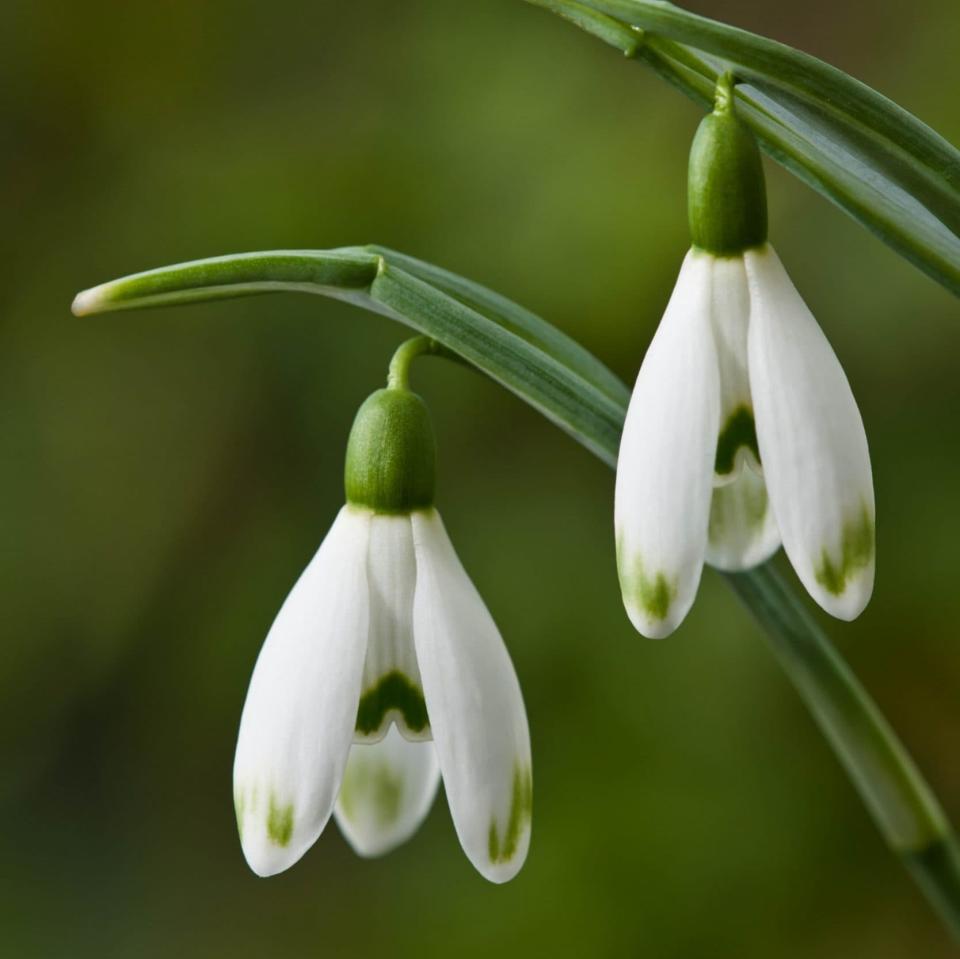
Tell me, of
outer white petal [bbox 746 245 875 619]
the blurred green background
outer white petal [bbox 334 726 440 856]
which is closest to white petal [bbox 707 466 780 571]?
outer white petal [bbox 746 245 875 619]

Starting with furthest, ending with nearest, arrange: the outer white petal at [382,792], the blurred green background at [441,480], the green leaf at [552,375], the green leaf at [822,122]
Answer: the blurred green background at [441,480]
the outer white petal at [382,792]
the green leaf at [552,375]
the green leaf at [822,122]

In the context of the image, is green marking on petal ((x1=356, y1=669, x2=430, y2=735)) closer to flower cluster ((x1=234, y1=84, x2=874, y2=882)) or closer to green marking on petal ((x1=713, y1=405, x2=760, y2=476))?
flower cluster ((x1=234, y1=84, x2=874, y2=882))

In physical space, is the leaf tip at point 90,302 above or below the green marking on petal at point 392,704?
above

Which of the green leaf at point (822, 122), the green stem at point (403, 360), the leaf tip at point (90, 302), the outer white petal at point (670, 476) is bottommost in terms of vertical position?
the outer white petal at point (670, 476)

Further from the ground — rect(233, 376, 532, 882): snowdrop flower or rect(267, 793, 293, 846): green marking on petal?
rect(233, 376, 532, 882): snowdrop flower

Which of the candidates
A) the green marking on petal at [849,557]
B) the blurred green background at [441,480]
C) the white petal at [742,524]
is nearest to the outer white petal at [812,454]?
the green marking on petal at [849,557]

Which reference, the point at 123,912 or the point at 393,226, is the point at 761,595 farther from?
the point at 123,912

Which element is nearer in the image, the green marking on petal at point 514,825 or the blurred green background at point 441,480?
the green marking on petal at point 514,825

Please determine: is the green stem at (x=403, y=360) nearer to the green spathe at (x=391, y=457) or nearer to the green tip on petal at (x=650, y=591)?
the green spathe at (x=391, y=457)

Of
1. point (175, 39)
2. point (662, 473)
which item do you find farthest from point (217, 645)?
point (662, 473)
